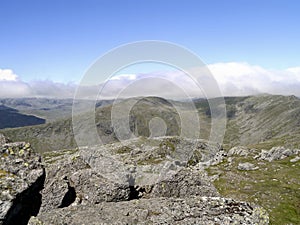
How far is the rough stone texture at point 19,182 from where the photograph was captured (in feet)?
44.4

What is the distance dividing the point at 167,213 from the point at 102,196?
478 cm

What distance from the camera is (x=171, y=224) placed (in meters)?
14.5

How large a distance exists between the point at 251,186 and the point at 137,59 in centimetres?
5106

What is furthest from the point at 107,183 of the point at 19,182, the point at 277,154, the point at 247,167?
the point at 277,154

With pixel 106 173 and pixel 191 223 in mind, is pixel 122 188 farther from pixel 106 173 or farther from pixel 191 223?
pixel 191 223

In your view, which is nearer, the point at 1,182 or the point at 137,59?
the point at 1,182

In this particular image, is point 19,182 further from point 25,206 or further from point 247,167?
point 247,167

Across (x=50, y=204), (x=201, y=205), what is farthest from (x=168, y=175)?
(x=50, y=204)

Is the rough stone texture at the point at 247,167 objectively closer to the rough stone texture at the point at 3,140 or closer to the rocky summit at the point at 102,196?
the rocky summit at the point at 102,196

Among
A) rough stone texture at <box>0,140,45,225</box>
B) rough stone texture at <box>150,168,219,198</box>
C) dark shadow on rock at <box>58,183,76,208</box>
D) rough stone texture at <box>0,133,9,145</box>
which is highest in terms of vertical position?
rough stone texture at <box>0,133,9,145</box>

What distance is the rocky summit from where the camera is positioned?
1456cm

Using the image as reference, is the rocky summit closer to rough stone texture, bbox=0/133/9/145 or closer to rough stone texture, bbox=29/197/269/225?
rough stone texture, bbox=29/197/269/225

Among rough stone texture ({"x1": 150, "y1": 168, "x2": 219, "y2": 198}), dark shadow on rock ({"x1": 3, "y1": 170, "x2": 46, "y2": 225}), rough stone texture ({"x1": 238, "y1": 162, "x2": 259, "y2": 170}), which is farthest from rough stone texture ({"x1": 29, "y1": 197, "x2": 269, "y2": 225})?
rough stone texture ({"x1": 238, "y1": 162, "x2": 259, "y2": 170})

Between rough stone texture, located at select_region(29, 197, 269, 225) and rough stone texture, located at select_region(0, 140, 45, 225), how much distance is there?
0.86 m
